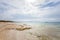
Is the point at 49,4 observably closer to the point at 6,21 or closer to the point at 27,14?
the point at 27,14

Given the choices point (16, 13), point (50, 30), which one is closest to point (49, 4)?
point (16, 13)

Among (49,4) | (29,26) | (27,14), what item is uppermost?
(49,4)

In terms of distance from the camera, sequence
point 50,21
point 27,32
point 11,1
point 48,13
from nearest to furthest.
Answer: point 27,32, point 50,21, point 48,13, point 11,1

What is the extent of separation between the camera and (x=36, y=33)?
4.32 feet

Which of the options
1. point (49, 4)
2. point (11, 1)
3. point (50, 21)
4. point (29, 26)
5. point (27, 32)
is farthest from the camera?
point (11, 1)

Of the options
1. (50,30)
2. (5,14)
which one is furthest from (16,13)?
(50,30)

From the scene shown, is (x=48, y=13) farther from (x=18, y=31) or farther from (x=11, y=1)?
(x=11, y=1)

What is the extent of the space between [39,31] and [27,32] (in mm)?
146

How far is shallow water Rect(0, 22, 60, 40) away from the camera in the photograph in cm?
123

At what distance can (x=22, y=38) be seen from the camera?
1212mm

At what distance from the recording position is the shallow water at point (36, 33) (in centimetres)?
123

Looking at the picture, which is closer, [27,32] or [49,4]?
[27,32]

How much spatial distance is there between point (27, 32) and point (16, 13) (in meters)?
0.58

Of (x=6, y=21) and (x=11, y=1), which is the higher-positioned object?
(x=11, y=1)
